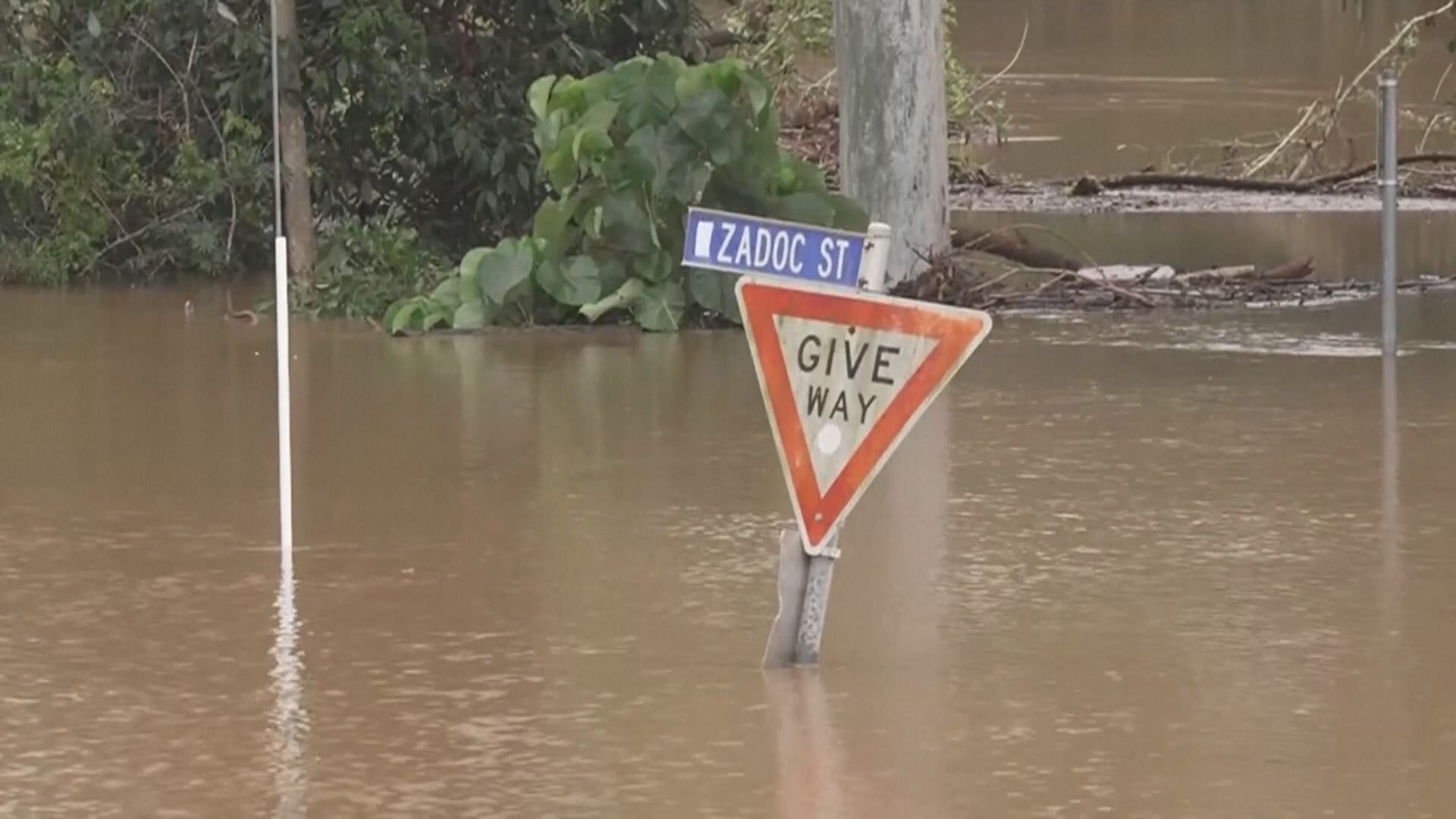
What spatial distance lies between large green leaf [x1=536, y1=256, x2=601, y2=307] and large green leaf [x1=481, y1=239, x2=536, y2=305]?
0.08 m

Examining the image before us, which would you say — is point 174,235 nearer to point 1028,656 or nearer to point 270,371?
point 270,371

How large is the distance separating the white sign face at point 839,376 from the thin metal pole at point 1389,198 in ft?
20.4

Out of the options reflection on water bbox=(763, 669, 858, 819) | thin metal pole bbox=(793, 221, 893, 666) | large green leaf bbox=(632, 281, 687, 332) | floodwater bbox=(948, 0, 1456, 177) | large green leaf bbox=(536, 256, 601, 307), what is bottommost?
reflection on water bbox=(763, 669, 858, 819)

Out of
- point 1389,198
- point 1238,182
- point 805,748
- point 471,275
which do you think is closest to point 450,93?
point 471,275

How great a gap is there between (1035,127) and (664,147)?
641 inches

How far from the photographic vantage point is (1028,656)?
7.56 metres

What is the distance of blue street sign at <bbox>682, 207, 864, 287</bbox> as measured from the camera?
734 centimetres

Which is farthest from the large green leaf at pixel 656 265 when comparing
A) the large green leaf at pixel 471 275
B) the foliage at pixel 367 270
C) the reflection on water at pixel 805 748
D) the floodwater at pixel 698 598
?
the reflection on water at pixel 805 748

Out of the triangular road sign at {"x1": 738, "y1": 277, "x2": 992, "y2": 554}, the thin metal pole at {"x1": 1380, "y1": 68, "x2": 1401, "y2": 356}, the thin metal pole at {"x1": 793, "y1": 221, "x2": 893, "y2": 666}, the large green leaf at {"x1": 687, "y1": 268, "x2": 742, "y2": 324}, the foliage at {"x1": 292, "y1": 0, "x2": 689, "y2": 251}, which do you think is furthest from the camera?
the foliage at {"x1": 292, "y1": 0, "x2": 689, "y2": 251}

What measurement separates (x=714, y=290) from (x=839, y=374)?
23.3 feet

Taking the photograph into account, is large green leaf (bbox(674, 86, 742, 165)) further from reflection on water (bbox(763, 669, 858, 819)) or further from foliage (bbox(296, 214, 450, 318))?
reflection on water (bbox(763, 669, 858, 819))

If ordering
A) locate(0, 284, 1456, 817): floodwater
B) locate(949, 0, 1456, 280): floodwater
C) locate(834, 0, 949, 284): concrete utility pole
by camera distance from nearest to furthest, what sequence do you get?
locate(0, 284, 1456, 817): floodwater → locate(834, 0, 949, 284): concrete utility pole → locate(949, 0, 1456, 280): floodwater

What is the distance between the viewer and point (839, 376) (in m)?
7.42

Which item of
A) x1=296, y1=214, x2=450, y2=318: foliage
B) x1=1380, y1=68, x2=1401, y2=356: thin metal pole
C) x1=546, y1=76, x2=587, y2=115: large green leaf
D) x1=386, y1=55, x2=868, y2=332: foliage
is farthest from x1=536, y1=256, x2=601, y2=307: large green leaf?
x1=1380, y1=68, x2=1401, y2=356: thin metal pole
